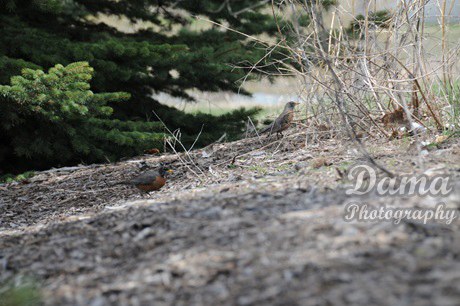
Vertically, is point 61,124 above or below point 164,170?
above

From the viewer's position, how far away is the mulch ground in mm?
1654

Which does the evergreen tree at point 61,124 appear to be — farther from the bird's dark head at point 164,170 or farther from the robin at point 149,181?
the robin at point 149,181

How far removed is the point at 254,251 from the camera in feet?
6.38

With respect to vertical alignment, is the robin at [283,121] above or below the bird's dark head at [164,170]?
above

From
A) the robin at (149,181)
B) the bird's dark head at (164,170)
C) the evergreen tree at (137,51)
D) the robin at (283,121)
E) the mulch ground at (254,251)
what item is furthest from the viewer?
the evergreen tree at (137,51)

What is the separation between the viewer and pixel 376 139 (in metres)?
4.17

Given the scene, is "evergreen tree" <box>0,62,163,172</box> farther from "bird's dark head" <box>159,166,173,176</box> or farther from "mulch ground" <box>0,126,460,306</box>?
"mulch ground" <box>0,126,460,306</box>

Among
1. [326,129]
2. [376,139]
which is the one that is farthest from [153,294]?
[326,129]

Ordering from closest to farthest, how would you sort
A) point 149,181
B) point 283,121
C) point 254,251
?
point 254,251
point 149,181
point 283,121

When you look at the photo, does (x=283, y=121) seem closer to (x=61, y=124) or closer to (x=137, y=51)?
(x=137, y=51)

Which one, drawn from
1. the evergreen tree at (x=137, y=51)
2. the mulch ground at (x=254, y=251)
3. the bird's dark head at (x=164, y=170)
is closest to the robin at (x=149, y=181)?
the bird's dark head at (x=164, y=170)

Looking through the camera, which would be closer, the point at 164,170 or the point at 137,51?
the point at 164,170

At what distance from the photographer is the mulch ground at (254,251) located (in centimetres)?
165

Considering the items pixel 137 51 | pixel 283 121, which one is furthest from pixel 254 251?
pixel 137 51
